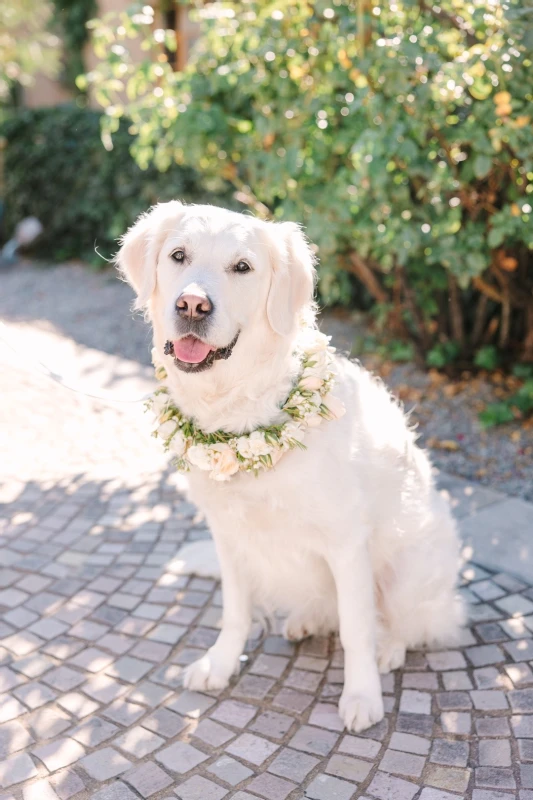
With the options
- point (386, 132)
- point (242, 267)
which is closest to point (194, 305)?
point (242, 267)

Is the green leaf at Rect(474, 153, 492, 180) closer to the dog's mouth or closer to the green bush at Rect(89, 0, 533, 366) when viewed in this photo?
the green bush at Rect(89, 0, 533, 366)

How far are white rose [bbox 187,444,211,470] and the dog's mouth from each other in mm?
289

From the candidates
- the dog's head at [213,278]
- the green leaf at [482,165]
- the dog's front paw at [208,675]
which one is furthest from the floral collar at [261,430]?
the green leaf at [482,165]

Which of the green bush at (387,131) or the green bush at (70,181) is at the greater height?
the green bush at (387,131)

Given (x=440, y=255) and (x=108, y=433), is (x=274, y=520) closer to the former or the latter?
(x=440, y=255)

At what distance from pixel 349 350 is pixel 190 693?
7.77 ft

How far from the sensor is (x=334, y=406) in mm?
2424

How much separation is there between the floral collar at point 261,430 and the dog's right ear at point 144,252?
0.27 m

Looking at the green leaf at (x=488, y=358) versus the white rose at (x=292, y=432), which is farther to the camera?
the green leaf at (x=488, y=358)

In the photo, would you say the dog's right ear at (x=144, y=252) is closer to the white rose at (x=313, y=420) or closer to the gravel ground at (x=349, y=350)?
the white rose at (x=313, y=420)

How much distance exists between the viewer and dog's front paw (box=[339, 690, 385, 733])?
243 centimetres

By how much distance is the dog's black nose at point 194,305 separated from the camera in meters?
2.14

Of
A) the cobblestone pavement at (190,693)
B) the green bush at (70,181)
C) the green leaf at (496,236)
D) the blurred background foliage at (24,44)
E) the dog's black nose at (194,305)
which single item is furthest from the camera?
the blurred background foliage at (24,44)

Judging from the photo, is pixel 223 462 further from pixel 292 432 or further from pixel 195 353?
pixel 195 353
